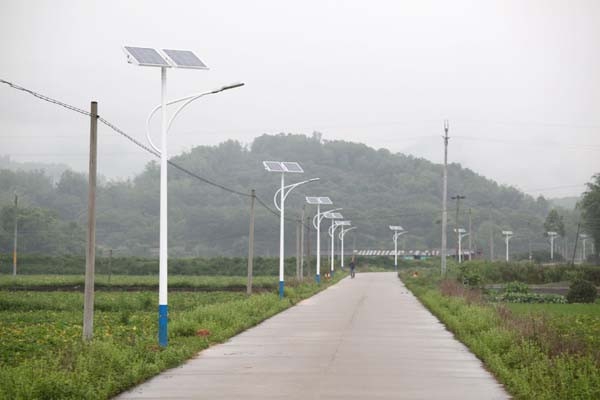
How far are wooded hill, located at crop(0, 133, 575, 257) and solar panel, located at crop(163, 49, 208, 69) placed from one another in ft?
335

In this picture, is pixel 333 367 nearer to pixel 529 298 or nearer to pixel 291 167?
pixel 291 167

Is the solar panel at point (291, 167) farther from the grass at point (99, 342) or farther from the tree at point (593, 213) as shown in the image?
the tree at point (593, 213)

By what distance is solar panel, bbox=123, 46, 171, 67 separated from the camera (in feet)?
71.3

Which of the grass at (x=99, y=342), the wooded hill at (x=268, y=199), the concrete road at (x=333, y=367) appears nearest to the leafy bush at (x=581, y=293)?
the grass at (x=99, y=342)

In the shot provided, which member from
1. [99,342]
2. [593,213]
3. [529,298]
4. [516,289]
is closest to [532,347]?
[99,342]

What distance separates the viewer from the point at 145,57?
72.2ft

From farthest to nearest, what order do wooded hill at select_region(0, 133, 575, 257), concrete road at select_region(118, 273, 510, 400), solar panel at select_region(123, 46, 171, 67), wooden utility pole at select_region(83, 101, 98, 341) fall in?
wooded hill at select_region(0, 133, 575, 257) < solar panel at select_region(123, 46, 171, 67) < wooden utility pole at select_region(83, 101, 98, 341) < concrete road at select_region(118, 273, 510, 400)

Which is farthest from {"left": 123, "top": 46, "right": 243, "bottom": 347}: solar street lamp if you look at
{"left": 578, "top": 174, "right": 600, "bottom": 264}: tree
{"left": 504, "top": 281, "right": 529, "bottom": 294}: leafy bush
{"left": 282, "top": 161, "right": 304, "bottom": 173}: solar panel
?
{"left": 578, "top": 174, "right": 600, "bottom": 264}: tree

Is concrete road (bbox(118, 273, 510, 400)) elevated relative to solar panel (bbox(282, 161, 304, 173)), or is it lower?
lower

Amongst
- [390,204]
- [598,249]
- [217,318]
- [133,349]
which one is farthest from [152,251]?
[133,349]

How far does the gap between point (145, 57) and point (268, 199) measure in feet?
423

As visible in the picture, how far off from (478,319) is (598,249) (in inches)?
3810

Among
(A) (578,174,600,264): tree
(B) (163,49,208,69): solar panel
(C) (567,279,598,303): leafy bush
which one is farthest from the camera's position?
(A) (578,174,600,264): tree

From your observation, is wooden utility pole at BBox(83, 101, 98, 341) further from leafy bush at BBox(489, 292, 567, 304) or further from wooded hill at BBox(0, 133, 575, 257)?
wooded hill at BBox(0, 133, 575, 257)
